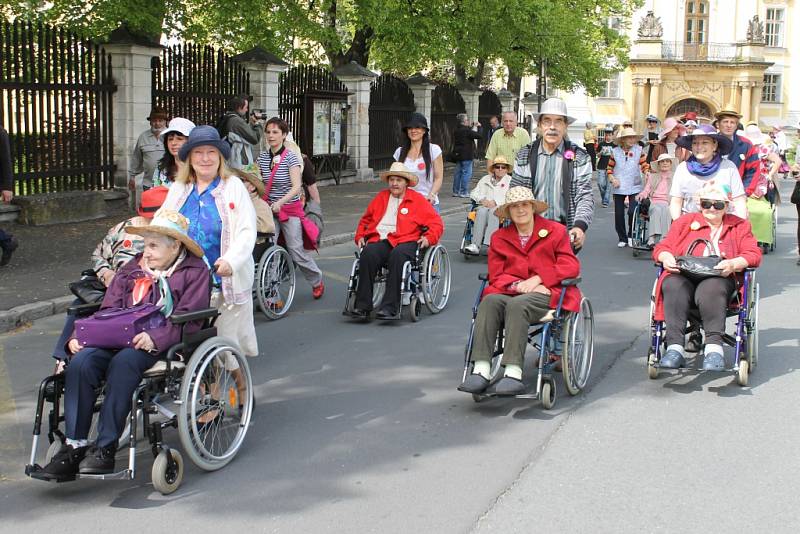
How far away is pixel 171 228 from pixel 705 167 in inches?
196

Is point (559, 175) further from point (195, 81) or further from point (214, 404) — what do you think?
point (195, 81)

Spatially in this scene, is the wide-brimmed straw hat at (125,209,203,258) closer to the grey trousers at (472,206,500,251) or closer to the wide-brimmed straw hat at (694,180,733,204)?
the wide-brimmed straw hat at (694,180,733,204)

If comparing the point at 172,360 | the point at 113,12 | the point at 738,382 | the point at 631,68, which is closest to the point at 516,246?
the point at 738,382

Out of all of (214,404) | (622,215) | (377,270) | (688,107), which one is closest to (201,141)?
(214,404)

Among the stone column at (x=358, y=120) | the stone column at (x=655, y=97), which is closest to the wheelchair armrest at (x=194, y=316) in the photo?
the stone column at (x=358, y=120)

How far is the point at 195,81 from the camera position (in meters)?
18.5

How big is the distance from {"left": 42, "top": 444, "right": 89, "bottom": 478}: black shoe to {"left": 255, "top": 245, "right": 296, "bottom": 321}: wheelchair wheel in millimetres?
4300

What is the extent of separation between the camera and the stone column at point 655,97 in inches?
2517

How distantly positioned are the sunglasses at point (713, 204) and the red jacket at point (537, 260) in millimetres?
1183

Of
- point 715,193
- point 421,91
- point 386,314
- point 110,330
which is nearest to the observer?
point 110,330

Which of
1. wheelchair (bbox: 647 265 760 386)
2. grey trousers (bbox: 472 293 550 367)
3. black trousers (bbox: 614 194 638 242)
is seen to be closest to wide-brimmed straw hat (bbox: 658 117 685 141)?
black trousers (bbox: 614 194 638 242)

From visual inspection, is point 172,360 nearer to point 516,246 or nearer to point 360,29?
point 516,246

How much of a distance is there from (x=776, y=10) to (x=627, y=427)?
66288 mm

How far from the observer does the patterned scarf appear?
8.59 meters
